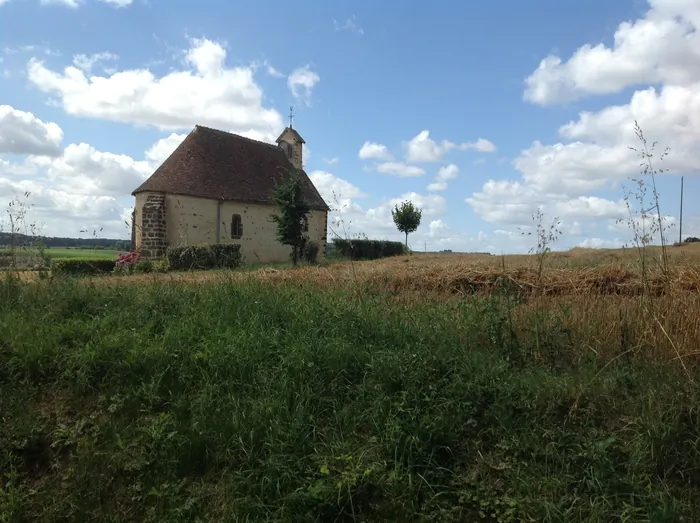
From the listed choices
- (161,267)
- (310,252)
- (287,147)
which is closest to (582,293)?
(161,267)

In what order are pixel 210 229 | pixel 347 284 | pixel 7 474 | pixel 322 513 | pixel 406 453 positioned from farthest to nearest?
pixel 210 229 → pixel 347 284 → pixel 7 474 → pixel 406 453 → pixel 322 513

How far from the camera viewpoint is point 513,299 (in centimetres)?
514

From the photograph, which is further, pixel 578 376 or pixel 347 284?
pixel 347 284

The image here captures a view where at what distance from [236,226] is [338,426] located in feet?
80.4

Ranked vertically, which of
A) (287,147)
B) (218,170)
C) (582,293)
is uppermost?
(287,147)

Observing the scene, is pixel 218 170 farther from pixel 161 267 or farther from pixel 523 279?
pixel 523 279

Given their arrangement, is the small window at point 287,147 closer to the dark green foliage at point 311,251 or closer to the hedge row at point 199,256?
the dark green foliage at point 311,251

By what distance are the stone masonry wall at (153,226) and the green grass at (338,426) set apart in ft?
65.5

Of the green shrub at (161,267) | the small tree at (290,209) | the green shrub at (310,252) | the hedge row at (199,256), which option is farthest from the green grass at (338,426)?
the green shrub at (310,252)

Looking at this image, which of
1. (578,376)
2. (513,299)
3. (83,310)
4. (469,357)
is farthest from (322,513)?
(83,310)

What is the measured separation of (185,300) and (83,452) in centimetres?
233

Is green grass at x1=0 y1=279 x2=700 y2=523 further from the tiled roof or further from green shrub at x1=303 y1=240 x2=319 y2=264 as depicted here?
green shrub at x1=303 y1=240 x2=319 y2=264

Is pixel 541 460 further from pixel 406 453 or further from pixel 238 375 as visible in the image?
pixel 238 375

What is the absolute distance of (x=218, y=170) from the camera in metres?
27.1
